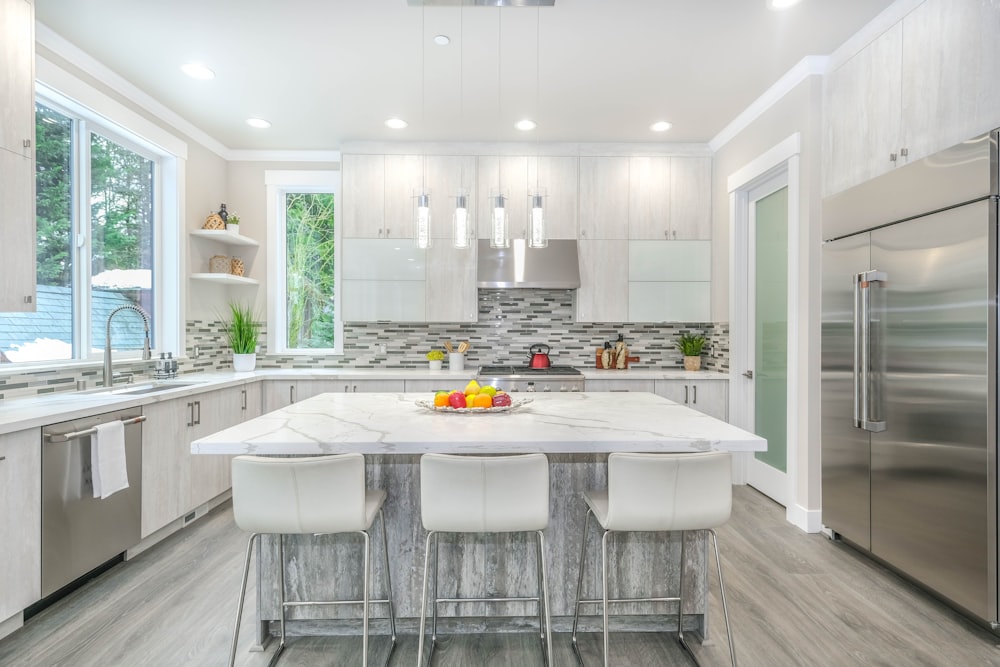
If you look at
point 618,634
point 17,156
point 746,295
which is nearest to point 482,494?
point 618,634

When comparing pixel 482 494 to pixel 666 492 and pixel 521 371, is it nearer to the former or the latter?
pixel 666 492

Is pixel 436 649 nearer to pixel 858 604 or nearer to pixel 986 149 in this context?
Answer: pixel 858 604

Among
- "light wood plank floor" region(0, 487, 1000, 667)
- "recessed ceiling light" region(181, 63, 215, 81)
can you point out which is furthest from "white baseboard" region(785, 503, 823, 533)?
"recessed ceiling light" region(181, 63, 215, 81)

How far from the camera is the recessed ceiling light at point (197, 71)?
325 cm

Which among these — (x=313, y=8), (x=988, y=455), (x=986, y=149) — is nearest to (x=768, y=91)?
(x=986, y=149)

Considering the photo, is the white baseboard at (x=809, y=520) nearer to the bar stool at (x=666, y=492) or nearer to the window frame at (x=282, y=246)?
the bar stool at (x=666, y=492)

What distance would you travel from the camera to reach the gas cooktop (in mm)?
4391

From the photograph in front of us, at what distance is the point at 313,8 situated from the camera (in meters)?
2.67

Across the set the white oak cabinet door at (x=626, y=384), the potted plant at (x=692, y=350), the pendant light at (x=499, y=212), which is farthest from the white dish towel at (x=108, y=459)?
the potted plant at (x=692, y=350)

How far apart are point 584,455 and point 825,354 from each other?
1.84 metres

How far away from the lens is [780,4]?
2592mm

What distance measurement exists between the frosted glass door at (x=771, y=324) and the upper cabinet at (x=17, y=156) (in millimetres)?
4307

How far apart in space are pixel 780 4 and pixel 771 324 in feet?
6.92

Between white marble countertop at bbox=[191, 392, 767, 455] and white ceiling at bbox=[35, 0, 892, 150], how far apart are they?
2003 millimetres
